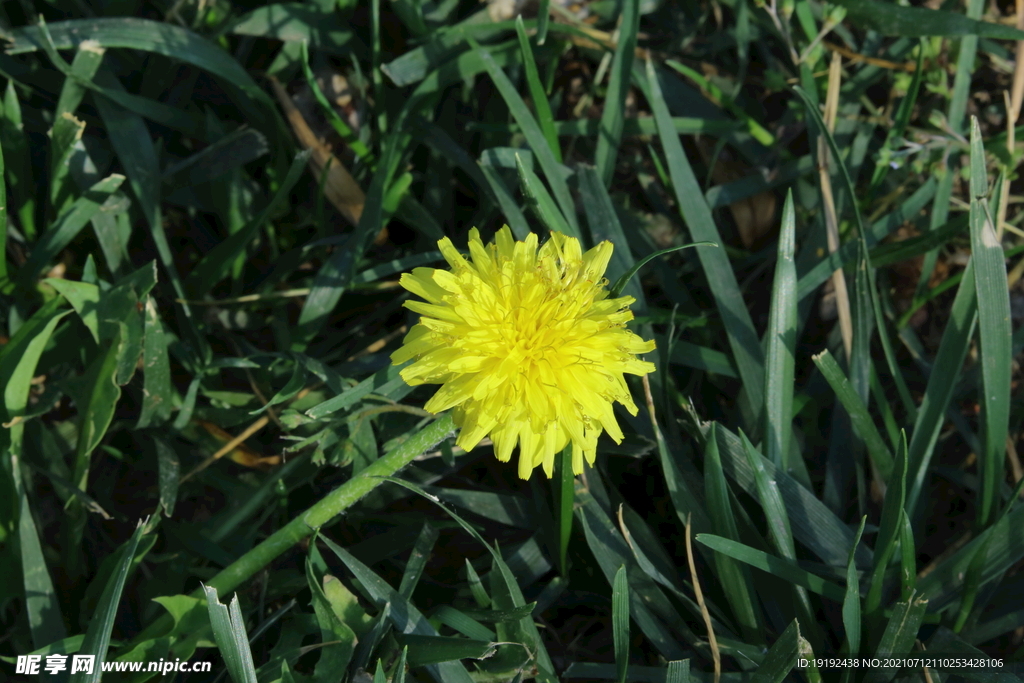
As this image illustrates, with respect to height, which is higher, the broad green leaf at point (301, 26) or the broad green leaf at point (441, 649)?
the broad green leaf at point (301, 26)

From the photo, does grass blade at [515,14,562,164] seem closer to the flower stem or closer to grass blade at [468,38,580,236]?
grass blade at [468,38,580,236]

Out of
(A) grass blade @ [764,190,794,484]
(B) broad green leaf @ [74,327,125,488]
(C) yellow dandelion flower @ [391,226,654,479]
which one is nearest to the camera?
(C) yellow dandelion flower @ [391,226,654,479]

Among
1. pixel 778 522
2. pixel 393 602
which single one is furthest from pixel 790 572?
pixel 393 602

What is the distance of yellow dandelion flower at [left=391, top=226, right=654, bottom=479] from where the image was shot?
1.28m

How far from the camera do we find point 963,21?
6.34ft

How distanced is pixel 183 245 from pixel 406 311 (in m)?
0.78

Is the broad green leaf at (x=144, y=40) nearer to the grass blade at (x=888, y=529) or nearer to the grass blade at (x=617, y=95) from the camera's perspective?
the grass blade at (x=617, y=95)

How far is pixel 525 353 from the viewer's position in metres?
1.29

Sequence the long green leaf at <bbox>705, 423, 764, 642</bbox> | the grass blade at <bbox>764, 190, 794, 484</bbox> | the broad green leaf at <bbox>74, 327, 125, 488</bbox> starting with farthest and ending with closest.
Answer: the broad green leaf at <bbox>74, 327, 125, 488</bbox> < the grass blade at <bbox>764, 190, 794, 484</bbox> < the long green leaf at <bbox>705, 423, 764, 642</bbox>

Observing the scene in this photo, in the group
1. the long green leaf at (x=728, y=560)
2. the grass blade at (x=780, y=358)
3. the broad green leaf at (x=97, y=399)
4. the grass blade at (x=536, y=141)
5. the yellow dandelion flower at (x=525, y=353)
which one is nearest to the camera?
the yellow dandelion flower at (x=525, y=353)

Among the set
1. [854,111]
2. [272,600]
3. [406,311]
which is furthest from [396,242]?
[854,111]

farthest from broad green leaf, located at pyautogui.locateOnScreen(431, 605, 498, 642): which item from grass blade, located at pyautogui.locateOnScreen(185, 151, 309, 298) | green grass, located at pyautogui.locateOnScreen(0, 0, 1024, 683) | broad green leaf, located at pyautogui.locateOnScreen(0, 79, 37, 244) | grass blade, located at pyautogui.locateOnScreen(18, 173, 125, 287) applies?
broad green leaf, located at pyautogui.locateOnScreen(0, 79, 37, 244)

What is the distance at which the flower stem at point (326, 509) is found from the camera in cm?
147

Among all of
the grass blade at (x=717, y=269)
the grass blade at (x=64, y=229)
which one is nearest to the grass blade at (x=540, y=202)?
the grass blade at (x=717, y=269)
